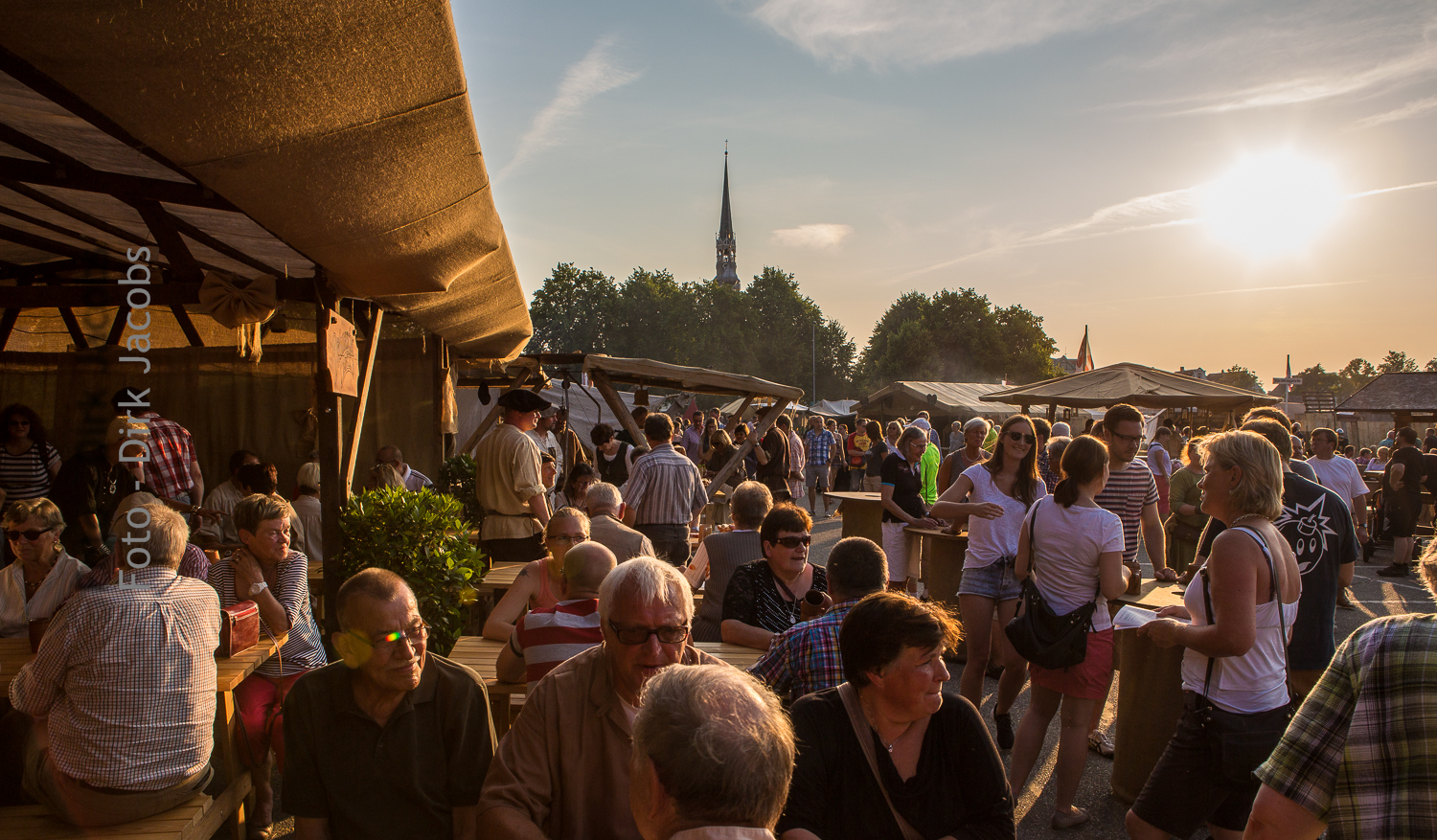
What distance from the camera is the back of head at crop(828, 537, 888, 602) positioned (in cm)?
295

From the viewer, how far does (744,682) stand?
1.55 m

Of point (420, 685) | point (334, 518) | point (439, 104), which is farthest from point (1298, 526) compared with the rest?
point (334, 518)

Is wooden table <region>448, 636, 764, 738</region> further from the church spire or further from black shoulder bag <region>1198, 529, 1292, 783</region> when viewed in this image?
the church spire

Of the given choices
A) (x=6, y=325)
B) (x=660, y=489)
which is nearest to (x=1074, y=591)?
(x=660, y=489)

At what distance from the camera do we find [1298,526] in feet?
11.8

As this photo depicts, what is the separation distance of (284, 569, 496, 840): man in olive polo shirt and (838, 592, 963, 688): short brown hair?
1170mm

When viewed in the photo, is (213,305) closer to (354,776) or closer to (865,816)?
(354,776)

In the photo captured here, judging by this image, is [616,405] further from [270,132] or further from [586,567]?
[270,132]

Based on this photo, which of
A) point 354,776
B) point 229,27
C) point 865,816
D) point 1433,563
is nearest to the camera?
point 1433,563

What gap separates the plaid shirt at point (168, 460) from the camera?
6031 mm

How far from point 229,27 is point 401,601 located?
158 centimetres

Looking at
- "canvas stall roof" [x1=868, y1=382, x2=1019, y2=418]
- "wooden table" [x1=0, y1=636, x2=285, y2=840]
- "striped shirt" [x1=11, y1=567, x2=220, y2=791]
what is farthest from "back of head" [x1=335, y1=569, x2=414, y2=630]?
"canvas stall roof" [x1=868, y1=382, x2=1019, y2=418]

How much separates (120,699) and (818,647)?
7.53 ft

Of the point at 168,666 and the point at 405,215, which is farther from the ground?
the point at 405,215
